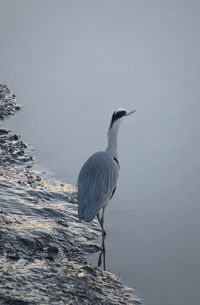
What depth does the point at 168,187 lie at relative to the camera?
26.3ft

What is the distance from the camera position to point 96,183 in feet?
21.3

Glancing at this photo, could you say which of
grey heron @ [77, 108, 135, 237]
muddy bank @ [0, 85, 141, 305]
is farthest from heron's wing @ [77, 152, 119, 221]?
muddy bank @ [0, 85, 141, 305]

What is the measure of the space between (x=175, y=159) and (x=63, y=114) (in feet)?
8.99

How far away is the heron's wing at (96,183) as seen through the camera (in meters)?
6.13

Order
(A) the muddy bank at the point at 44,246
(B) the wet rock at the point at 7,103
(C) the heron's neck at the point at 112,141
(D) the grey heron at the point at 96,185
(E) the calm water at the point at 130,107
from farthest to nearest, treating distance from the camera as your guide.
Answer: (B) the wet rock at the point at 7,103, (C) the heron's neck at the point at 112,141, (E) the calm water at the point at 130,107, (D) the grey heron at the point at 96,185, (A) the muddy bank at the point at 44,246

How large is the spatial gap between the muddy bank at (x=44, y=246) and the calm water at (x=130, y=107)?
40cm

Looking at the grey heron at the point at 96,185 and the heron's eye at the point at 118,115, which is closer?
the grey heron at the point at 96,185

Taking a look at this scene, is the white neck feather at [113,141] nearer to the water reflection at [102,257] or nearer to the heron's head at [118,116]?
the heron's head at [118,116]

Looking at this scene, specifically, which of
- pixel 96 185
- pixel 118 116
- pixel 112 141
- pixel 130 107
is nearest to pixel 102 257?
pixel 96 185

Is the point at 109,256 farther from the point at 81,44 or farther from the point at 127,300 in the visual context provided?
the point at 81,44

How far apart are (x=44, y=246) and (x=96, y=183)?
1.11 m

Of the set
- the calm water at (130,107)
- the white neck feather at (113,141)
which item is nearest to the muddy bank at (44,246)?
the calm water at (130,107)

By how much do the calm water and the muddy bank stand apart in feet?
1.30

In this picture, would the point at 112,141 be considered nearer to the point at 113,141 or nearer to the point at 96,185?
the point at 113,141
